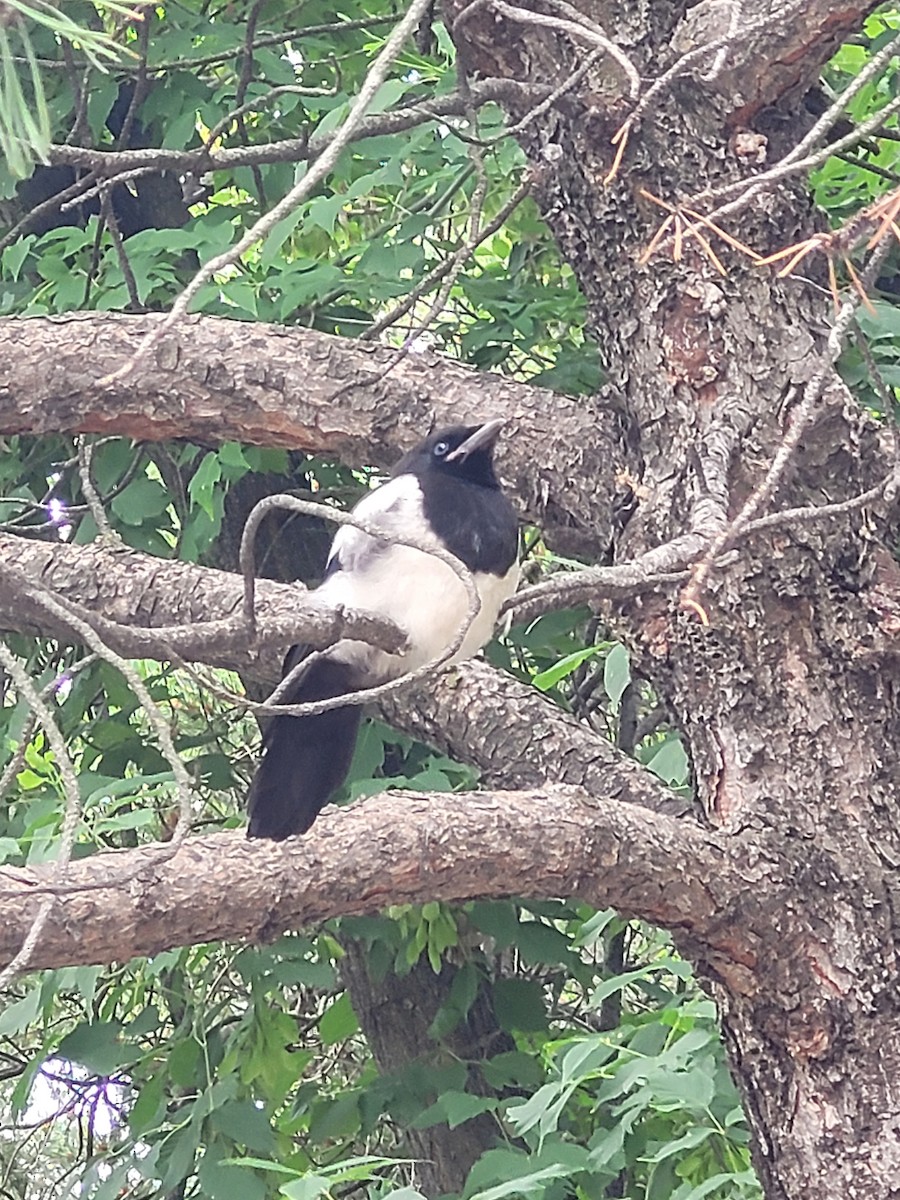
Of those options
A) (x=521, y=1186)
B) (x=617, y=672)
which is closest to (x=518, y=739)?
(x=617, y=672)

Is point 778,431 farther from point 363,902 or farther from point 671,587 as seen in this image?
point 363,902

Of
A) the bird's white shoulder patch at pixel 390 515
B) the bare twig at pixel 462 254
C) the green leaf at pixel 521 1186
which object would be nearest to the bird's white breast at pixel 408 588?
the bird's white shoulder patch at pixel 390 515

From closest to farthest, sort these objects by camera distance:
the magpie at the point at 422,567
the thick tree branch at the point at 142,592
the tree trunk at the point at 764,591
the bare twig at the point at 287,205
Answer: the bare twig at the point at 287,205, the tree trunk at the point at 764,591, the thick tree branch at the point at 142,592, the magpie at the point at 422,567

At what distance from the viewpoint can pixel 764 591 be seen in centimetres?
223

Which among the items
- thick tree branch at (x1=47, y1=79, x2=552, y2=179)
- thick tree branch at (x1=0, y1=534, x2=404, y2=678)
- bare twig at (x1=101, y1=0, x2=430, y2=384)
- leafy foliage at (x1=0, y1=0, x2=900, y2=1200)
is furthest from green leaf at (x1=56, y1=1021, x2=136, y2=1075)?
bare twig at (x1=101, y1=0, x2=430, y2=384)

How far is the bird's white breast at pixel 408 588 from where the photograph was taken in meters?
2.72

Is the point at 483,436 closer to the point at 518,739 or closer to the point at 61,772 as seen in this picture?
the point at 518,739

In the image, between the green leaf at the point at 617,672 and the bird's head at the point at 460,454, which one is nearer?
the bird's head at the point at 460,454

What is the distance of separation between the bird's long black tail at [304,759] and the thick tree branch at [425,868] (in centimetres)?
9

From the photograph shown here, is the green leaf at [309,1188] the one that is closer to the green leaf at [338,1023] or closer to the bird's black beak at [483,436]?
the bird's black beak at [483,436]

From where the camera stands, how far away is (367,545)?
9.23ft

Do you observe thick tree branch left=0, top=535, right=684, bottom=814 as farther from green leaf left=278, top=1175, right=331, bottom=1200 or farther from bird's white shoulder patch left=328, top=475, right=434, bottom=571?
green leaf left=278, top=1175, right=331, bottom=1200

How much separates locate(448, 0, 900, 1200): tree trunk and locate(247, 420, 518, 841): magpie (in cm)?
33

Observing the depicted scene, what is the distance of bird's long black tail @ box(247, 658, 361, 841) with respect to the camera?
7.21ft
